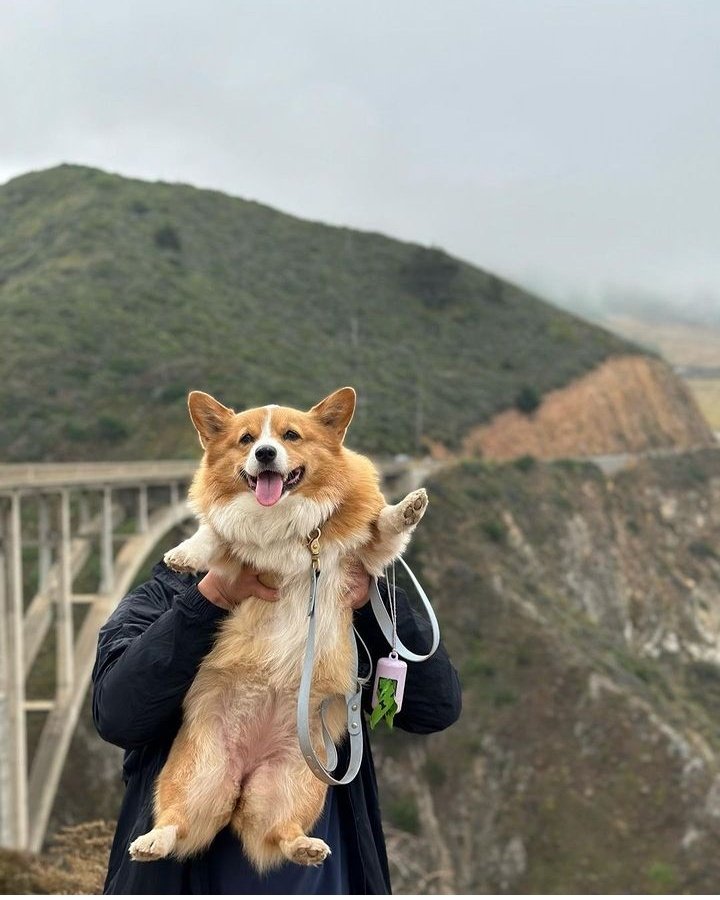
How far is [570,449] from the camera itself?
202 ft

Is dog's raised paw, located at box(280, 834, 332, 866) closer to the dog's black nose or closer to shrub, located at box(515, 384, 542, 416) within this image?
the dog's black nose

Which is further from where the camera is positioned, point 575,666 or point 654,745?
point 575,666

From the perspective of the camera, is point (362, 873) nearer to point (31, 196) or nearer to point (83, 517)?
point (83, 517)

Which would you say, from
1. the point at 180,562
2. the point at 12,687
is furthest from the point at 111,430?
the point at 180,562

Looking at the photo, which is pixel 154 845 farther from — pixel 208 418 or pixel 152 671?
pixel 208 418

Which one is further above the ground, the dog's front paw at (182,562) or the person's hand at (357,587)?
the dog's front paw at (182,562)

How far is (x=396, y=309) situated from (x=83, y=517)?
52.5 metres

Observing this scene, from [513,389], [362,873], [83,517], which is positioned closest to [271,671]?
[362,873]

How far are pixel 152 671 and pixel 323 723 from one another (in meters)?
0.59

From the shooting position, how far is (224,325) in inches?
2426

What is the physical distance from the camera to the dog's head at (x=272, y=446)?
3.23 metres

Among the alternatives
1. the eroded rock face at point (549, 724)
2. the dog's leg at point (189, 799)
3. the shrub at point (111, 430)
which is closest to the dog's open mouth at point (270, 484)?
the dog's leg at point (189, 799)

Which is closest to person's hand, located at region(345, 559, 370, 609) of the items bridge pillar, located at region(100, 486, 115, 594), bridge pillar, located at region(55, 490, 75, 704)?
bridge pillar, located at region(55, 490, 75, 704)

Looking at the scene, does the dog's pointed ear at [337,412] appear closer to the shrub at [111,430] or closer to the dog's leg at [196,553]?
the dog's leg at [196,553]
